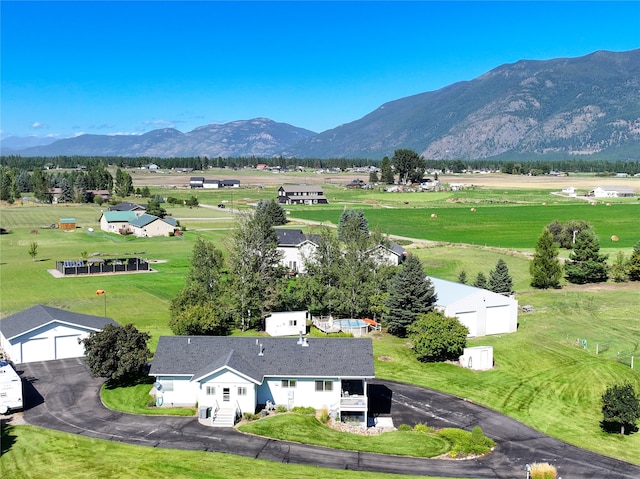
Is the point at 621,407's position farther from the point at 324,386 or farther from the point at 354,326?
the point at 354,326

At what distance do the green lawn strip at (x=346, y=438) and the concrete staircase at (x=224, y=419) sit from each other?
2.23ft

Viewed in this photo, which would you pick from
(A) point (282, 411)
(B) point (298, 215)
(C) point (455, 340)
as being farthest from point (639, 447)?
(B) point (298, 215)

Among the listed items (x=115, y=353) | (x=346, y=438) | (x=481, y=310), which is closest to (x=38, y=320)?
(x=115, y=353)

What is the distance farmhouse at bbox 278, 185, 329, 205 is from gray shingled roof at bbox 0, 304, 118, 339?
122101 millimetres

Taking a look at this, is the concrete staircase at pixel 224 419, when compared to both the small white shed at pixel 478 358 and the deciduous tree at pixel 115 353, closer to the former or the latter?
the deciduous tree at pixel 115 353

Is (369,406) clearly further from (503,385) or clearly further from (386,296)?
(386,296)

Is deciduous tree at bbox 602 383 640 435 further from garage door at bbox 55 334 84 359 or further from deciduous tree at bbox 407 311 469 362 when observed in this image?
garage door at bbox 55 334 84 359

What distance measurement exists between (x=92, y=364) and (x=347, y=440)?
54.8 feet

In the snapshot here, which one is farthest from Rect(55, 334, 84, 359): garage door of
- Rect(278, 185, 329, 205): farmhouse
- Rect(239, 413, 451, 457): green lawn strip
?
Rect(278, 185, 329, 205): farmhouse

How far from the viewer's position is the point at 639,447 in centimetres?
3288

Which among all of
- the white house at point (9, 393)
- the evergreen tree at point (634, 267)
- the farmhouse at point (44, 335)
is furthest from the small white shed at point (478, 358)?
the evergreen tree at point (634, 267)

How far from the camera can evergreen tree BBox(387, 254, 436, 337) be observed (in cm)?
5147

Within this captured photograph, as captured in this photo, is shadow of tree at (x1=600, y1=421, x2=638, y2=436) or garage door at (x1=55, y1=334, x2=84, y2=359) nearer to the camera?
shadow of tree at (x1=600, y1=421, x2=638, y2=436)

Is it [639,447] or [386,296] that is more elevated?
[386,296]
